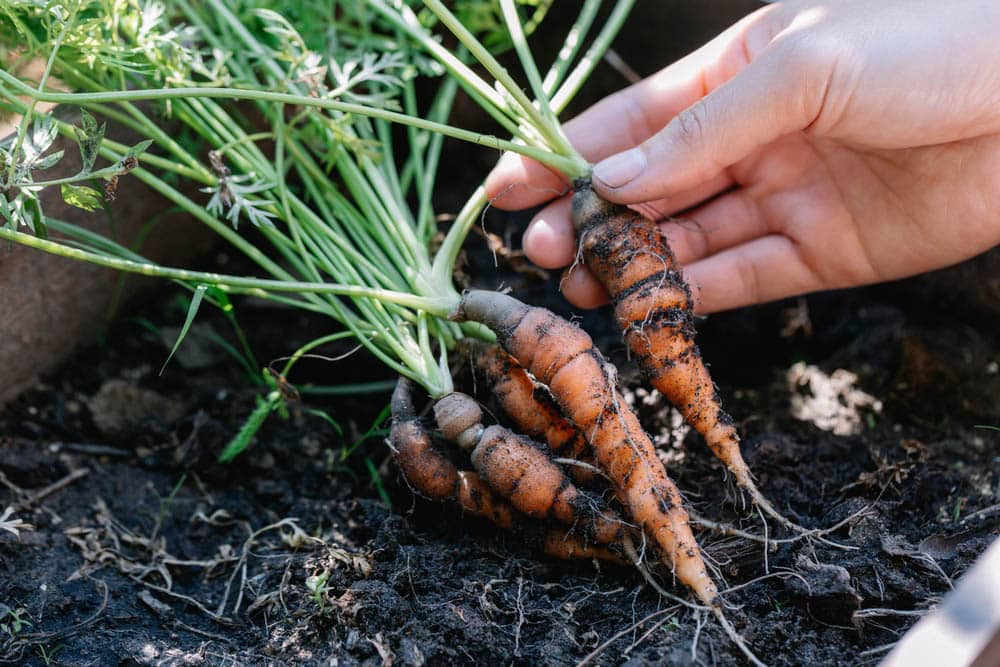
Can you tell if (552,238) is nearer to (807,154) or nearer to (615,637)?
(807,154)

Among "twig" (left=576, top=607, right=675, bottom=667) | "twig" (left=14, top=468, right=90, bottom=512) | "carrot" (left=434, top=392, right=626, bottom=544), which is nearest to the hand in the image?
"carrot" (left=434, top=392, right=626, bottom=544)

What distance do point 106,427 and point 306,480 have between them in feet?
1.67

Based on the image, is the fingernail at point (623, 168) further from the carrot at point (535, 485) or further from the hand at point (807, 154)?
the carrot at point (535, 485)

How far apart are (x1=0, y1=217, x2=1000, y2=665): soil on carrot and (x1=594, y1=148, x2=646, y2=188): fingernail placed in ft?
1.58

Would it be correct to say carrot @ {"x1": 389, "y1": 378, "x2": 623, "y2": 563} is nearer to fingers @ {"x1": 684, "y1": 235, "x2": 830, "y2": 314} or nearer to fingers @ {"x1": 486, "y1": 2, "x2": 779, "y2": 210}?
fingers @ {"x1": 486, "y1": 2, "x2": 779, "y2": 210}

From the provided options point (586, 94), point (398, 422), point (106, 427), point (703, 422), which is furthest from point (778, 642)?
point (586, 94)

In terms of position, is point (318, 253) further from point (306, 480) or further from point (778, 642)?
point (778, 642)

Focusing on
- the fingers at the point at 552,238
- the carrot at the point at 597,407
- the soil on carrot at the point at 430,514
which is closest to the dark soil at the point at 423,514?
the soil on carrot at the point at 430,514

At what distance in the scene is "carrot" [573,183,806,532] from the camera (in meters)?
1.60

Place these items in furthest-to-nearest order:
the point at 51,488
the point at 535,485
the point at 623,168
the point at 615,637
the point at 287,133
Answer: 1. the point at 287,133
2. the point at 51,488
3. the point at 623,168
4. the point at 535,485
5. the point at 615,637

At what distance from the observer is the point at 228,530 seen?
5.67ft

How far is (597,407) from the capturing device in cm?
152

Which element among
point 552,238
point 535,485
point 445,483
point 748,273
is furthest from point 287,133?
point 748,273

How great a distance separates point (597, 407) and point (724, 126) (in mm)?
597
